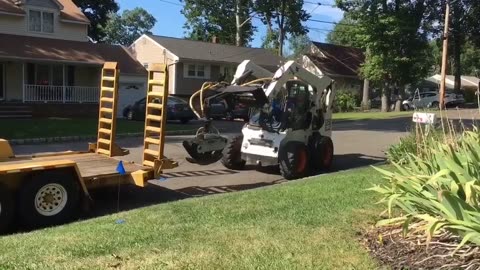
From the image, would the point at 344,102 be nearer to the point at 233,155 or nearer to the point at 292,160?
the point at 233,155

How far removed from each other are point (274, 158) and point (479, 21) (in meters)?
50.1

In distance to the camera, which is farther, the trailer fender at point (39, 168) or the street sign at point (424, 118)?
the street sign at point (424, 118)

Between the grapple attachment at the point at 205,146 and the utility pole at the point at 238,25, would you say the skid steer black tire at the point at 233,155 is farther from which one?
the utility pole at the point at 238,25

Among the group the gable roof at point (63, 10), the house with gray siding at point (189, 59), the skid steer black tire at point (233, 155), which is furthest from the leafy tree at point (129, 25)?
the skid steer black tire at point (233, 155)

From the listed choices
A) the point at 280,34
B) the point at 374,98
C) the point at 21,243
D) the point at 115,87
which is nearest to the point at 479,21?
the point at 374,98

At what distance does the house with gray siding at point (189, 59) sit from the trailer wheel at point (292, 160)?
29.0 metres

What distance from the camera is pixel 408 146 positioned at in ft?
36.8

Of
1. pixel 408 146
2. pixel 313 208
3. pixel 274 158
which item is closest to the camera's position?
pixel 313 208

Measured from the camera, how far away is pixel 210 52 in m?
44.9

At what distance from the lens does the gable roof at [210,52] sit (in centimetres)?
4309

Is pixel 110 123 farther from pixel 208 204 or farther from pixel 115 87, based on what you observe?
pixel 208 204

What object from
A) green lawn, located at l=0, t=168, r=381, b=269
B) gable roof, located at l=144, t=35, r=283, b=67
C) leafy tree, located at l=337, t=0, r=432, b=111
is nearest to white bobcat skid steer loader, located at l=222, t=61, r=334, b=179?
green lawn, located at l=0, t=168, r=381, b=269

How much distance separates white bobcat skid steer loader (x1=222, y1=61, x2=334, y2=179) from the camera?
40.8 feet

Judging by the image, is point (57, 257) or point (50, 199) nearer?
point (57, 257)
